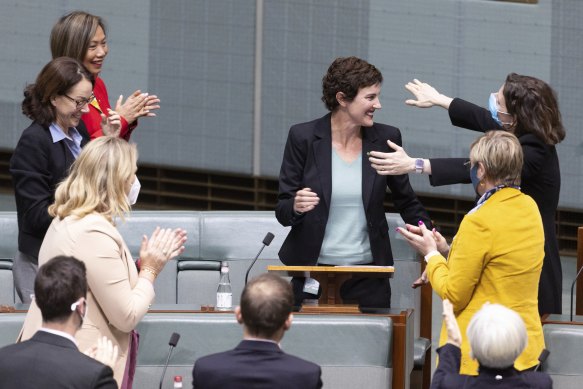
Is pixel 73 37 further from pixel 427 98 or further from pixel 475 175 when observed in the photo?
pixel 475 175

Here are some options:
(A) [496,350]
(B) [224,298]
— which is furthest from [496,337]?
(B) [224,298]

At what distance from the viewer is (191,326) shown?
4.32 m

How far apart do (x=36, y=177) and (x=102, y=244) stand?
2.93 ft

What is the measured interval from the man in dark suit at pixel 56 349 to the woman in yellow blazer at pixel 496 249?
48.3 inches

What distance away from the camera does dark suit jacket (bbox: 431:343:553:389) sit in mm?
3414

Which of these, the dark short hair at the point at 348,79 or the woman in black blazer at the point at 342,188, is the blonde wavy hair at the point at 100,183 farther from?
the dark short hair at the point at 348,79

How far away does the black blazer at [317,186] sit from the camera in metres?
4.97

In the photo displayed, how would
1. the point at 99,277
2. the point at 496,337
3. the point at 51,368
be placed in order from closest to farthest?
the point at 51,368
the point at 496,337
the point at 99,277

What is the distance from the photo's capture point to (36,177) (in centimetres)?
454

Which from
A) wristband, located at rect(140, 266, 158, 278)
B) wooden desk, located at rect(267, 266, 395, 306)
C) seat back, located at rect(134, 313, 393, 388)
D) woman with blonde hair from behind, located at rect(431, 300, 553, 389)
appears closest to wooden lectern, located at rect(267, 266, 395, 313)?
wooden desk, located at rect(267, 266, 395, 306)

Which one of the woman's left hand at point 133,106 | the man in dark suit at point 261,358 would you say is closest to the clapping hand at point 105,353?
the man in dark suit at point 261,358

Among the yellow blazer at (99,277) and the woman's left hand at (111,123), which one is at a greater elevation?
the woman's left hand at (111,123)

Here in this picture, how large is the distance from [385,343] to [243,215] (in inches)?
75.8

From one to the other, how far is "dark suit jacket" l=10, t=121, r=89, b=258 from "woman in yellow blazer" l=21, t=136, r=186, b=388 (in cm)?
63
